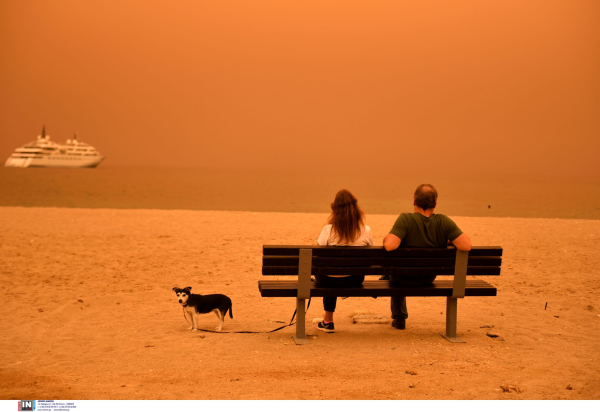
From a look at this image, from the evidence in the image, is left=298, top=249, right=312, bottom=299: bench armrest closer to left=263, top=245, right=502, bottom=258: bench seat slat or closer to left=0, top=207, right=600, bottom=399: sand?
left=263, top=245, right=502, bottom=258: bench seat slat

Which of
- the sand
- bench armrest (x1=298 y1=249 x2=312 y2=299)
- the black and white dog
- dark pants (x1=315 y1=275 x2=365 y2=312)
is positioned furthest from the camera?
the black and white dog

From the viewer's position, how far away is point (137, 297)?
257 inches

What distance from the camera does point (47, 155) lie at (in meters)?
106

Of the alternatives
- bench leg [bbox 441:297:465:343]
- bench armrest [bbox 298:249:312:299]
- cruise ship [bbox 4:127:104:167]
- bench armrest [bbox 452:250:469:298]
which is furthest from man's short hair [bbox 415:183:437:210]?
cruise ship [bbox 4:127:104:167]

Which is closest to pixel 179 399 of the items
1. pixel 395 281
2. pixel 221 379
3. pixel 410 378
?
pixel 221 379

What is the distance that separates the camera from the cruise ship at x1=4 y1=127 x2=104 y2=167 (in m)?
106

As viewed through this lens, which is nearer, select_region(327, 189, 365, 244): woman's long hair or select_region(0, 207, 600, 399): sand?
select_region(0, 207, 600, 399): sand

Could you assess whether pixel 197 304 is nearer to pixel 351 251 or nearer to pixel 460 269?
pixel 351 251

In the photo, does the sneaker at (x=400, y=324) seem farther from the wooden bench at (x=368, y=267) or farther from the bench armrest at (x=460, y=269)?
the bench armrest at (x=460, y=269)

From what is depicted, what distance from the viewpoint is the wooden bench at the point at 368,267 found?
4.38 m

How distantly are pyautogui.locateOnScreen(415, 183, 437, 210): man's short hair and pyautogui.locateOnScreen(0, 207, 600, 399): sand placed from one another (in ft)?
3.51

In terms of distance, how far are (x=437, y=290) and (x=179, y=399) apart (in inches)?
87.5

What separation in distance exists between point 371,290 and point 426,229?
0.64 m
